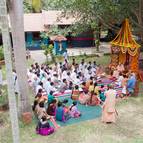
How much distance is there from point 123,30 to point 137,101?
5.09 metres

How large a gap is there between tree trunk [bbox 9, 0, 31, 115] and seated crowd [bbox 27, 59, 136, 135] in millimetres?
594

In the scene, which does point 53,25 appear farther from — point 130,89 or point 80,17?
point 130,89

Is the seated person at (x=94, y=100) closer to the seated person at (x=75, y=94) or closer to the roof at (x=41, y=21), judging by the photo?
the seated person at (x=75, y=94)

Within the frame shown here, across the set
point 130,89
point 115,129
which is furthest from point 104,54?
point 115,129

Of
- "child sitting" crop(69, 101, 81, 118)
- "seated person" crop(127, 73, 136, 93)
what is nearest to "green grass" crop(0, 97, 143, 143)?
"child sitting" crop(69, 101, 81, 118)

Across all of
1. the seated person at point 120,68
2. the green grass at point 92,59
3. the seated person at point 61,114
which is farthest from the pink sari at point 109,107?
the green grass at point 92,59

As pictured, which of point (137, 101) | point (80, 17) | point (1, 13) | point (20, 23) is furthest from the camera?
point (80, 17)

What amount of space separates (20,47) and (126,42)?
780 centimetres

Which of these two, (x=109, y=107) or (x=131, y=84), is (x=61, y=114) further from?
(x=131, y=84)

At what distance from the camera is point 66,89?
1425cm

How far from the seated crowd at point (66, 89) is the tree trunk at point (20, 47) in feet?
1.95

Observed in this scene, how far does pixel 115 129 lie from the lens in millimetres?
10414

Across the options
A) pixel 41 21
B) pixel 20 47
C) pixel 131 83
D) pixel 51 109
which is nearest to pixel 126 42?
pixel 131 83

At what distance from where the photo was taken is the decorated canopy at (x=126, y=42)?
1577 cm
